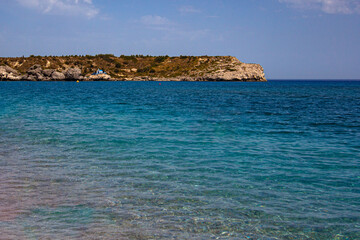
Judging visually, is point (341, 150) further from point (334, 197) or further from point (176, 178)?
point (176, 178)

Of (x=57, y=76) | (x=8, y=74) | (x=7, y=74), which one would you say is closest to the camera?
(x=7, y=74)

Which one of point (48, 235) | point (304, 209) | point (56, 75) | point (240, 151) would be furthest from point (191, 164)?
point (56, 75)

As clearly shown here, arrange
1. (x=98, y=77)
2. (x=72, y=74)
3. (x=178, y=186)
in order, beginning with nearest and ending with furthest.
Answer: (x=178, y=186) → (x=72, y=74) → (x=98, y=77)

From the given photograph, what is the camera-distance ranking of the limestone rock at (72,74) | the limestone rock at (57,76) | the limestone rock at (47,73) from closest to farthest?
1. the limestone rock at (57,76)
2. the limestone rock at (47,73)
3. the limestone rock at (72,74)

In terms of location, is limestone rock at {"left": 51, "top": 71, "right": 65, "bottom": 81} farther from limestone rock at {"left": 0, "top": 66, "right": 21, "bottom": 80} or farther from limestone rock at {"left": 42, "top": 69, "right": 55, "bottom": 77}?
limestone rock at {"left": 0, "top": 66, "right": 21, "bottom": 80}

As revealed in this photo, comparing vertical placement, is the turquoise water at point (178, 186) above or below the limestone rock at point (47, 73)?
below

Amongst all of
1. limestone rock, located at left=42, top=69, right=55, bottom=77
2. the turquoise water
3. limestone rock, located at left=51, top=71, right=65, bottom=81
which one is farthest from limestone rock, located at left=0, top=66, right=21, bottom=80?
the turquoise water

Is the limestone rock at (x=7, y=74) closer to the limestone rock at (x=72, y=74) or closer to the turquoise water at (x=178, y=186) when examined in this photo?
the limestone rock at (x=72, y=74)

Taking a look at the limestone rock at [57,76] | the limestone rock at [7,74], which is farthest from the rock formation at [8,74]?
the limestone rock at [57,76]

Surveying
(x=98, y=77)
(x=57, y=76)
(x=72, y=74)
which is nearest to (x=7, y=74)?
(x=57, y=76)

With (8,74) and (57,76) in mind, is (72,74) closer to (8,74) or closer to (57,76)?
(57,76)

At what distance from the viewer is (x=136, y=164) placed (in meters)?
12.6

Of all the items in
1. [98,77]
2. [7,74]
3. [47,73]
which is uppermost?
[47,73]

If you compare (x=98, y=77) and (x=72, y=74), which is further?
(x=98, y=77)
